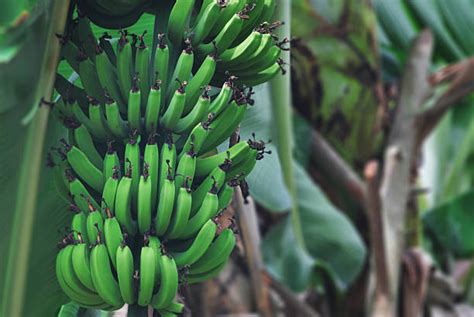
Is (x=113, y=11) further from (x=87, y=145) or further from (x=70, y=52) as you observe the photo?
(x=87, y=145)

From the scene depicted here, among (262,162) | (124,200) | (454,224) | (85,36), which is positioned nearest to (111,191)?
(124,200)

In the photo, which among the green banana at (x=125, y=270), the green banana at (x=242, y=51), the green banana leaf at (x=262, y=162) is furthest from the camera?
the green banana leaf at (x=262, y=162)

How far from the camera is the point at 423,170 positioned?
3.96 metres

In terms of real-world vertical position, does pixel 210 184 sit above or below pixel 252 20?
below

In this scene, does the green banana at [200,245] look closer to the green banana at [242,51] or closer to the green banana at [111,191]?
the green banana at [111,191]

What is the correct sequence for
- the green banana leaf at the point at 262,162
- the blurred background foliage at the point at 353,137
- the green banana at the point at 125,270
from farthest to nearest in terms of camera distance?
the blurred background foliage at the point at 353,137, the green banana leaf at the point at 262,162, the green banana at the point at 125,270

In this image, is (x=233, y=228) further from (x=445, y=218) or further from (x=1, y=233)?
(x=445, y=218)

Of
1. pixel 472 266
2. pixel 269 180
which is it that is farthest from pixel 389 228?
pixel 269 180

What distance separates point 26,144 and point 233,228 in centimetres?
29

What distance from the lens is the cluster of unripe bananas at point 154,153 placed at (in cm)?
90

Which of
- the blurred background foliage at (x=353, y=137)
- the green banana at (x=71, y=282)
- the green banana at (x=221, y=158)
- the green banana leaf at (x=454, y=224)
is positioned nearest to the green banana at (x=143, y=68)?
the green banana at (x=221, y=158)

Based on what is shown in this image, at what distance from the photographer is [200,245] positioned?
3.04ft

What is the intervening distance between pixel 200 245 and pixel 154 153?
125mm

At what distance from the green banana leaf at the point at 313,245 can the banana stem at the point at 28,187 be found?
1517 millimetres
